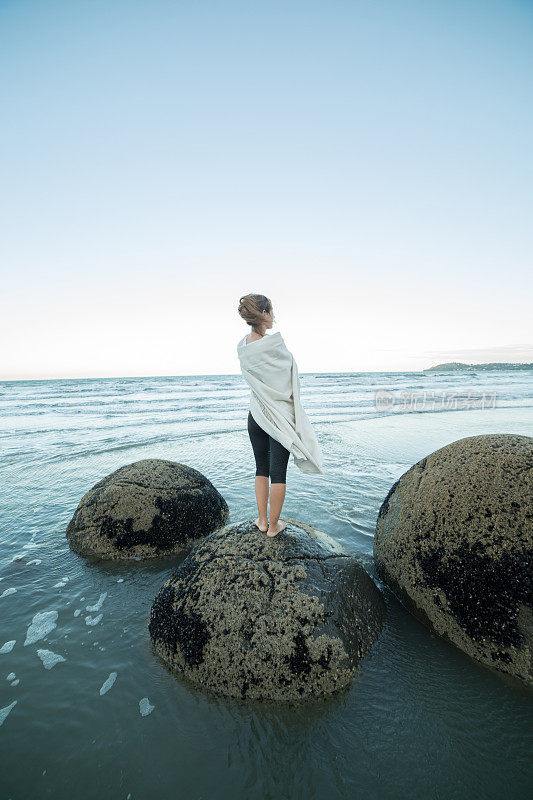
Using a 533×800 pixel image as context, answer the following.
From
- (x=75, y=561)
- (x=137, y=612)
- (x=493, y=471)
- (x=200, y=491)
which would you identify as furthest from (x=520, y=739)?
(x=75, y=561)

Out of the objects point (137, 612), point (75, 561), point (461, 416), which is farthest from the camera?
point (461, 416)

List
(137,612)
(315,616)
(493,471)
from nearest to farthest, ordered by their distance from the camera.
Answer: (315,616)
(493,471)
(137,612)

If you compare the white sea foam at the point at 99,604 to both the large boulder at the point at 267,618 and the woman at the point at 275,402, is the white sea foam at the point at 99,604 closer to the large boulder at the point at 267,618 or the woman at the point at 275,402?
the large boulder at the point at 267,618

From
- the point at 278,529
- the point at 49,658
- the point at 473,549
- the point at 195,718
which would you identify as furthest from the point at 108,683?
the point at 473,549

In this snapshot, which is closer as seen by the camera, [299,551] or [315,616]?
[315,616]

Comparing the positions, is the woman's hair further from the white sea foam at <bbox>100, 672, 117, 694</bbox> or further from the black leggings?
the white sea foam at <bbox>100, 672, 117, 694</bbox>

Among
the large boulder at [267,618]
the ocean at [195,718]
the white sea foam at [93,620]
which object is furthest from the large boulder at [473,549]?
the white sea foam at [93,620]

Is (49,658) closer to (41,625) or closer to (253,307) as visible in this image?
(41,625)

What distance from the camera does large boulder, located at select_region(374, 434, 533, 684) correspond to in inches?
105

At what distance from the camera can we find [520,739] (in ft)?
7.47

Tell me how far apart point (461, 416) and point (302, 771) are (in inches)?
583

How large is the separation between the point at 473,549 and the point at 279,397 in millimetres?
1841

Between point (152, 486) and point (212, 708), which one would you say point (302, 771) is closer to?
point (212, 708)

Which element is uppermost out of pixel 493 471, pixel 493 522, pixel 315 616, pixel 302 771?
pixel 493 471
